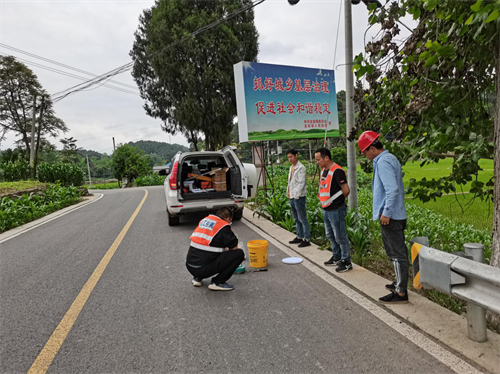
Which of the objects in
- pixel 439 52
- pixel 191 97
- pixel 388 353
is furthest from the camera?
pixel 191 97

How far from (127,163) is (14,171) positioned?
953 inches

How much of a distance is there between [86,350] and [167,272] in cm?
204

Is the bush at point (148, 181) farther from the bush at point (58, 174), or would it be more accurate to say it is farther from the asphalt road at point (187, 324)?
the asphalt road at point (187, 324)

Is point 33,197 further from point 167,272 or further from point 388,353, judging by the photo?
point 388,353

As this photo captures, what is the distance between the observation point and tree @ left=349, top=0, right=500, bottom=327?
2.78 metres

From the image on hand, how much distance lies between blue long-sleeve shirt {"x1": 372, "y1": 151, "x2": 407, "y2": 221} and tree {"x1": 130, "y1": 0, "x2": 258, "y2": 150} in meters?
21.1

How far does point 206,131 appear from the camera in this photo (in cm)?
2486

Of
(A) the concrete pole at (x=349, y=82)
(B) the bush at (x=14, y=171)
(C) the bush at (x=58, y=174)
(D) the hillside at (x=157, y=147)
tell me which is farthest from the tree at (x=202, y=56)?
(D) the hillside at (x=157, y=147)

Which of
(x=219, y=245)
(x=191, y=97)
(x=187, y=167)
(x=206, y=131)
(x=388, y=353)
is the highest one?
(x=191, y=97)

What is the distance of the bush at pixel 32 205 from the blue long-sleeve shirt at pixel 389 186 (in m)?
10.1

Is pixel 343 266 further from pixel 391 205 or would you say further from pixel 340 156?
pixel 340 156

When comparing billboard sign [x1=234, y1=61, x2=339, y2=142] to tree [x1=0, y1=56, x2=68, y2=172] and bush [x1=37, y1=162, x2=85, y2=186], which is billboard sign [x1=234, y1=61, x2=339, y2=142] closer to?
bush [x1=37, y1=162, x2=85, y2=186]

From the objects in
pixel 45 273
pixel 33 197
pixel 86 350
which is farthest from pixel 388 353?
pixel 33 197

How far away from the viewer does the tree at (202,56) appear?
23.2 metres
